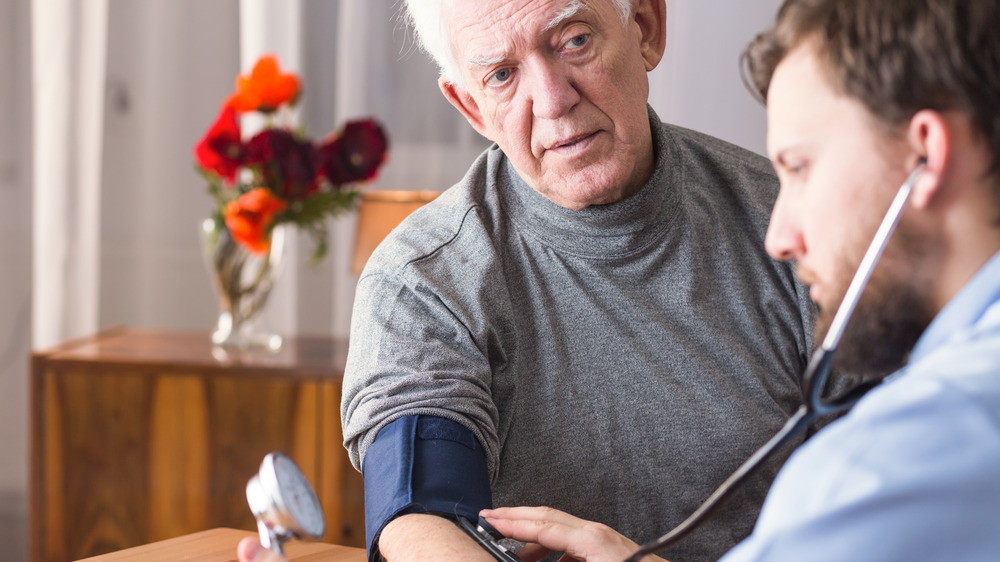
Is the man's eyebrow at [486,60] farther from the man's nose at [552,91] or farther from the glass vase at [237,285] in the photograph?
the glass vase at [237,285]

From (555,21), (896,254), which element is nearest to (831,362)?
(896,254)

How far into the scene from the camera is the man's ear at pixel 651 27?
1.20 metres

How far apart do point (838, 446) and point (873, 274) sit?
0.62 ft

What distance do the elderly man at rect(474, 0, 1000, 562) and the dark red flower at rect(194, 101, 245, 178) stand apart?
4.87 feet

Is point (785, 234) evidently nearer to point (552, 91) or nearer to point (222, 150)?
point (552, 91)

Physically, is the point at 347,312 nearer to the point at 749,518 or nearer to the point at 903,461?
the point at 749,518

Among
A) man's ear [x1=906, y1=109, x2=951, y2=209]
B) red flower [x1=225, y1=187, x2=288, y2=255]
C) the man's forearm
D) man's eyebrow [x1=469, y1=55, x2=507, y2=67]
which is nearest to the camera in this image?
man's ear [x1=906, y1=109, x2=951, y2=209]

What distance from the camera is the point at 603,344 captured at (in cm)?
113

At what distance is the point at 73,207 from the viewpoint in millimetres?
2635

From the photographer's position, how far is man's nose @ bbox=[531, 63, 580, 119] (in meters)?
1.09

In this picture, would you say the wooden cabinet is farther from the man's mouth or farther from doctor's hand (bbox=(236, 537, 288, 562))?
doctor's hand (bbox=(236, 537, 288, 562))

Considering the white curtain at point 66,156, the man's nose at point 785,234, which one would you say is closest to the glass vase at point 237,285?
the white curtain at point 66,156

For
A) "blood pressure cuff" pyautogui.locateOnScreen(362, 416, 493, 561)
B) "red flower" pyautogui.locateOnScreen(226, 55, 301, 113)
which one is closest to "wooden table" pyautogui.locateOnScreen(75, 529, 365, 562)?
"blood pressure cuff" pyautogui.locateOnScreen(362, 416, 493, 561)

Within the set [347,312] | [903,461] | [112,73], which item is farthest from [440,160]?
[903,461]
